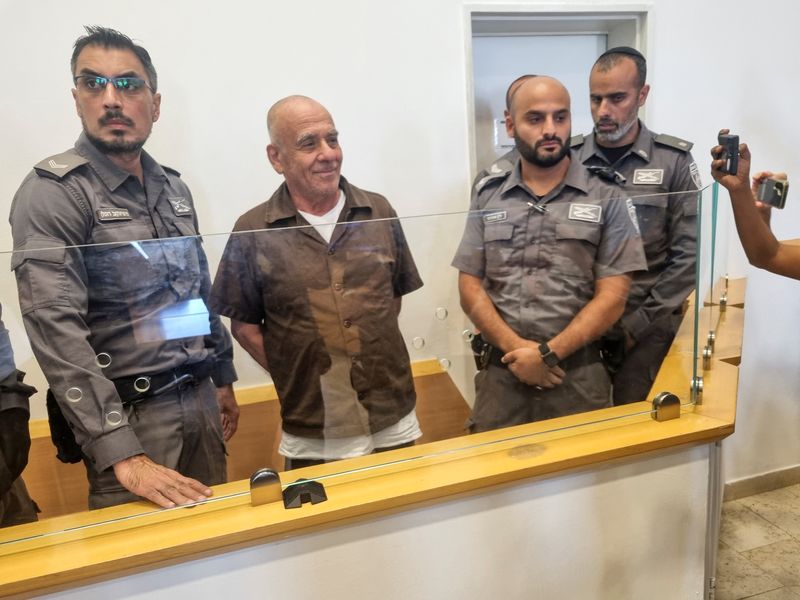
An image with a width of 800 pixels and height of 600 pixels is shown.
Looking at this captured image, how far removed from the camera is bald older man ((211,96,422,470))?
1.14m

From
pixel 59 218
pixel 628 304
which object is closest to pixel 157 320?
pixel 59 218

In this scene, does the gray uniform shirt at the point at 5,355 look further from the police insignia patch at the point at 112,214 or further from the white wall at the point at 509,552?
the white wall at the point at 509,552

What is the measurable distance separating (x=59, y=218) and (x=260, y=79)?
3.62 feet

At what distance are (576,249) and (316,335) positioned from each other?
612 millimetres

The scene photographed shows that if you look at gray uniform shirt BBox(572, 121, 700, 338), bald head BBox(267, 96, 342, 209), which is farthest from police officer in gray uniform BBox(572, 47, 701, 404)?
bald head BBox(267, 96, 342, 209)

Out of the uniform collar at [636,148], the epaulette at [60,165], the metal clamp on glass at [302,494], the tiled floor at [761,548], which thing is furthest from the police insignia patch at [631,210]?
the tiled floor at [761,548]

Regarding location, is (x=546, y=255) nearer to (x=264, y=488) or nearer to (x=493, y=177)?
(x=493, y=177)

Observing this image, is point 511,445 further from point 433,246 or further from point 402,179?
point 402,179

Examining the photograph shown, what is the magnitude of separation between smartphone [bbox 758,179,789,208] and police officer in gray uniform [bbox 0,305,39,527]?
5.55ft

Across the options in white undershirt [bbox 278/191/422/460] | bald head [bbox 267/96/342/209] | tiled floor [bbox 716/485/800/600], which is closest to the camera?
white undershirt [bbox 278/191/422/460]

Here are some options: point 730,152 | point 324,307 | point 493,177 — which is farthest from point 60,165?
point 730,152

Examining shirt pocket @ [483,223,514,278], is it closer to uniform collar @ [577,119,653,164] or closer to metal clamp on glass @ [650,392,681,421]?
metal clamp on glass @ [650,392,681,421]

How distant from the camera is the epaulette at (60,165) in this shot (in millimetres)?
1245

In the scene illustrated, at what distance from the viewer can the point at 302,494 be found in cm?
111
